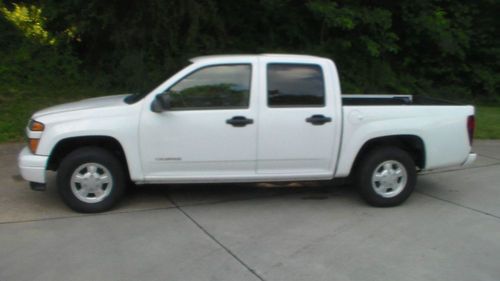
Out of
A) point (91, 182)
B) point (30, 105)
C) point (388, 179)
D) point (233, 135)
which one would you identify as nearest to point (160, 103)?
point (233, 135)

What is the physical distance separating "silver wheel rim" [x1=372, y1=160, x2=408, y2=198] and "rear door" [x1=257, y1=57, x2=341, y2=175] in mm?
582

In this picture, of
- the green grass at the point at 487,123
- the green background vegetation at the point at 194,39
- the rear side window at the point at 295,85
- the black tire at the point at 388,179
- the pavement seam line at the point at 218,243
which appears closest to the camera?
the pavement seam line at the point at 218,243

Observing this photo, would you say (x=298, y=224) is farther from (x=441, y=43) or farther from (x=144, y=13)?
(x=441, y=43)

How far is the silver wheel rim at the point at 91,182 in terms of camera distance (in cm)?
602

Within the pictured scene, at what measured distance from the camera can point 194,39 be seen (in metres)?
13.1

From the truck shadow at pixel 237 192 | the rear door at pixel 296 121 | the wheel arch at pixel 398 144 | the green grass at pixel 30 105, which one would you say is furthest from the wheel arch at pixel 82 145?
the green grass at pixel 30 105

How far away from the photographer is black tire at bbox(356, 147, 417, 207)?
646cm

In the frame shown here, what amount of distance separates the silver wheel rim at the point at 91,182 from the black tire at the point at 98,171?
0.05 ft

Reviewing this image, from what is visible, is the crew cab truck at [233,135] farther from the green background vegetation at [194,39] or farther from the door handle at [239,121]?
the green background vegetation at [194,39]

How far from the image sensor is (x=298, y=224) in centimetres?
586

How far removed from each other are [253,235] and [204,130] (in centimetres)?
127

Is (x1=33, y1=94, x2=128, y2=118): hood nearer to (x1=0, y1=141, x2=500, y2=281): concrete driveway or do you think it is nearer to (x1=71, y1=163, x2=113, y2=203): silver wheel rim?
(x1=71, y1=163, x2=113, y2=203): silver wheel rim

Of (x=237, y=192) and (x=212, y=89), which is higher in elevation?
(x=212, y=89)

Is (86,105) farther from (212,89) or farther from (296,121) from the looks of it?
(296,121)
